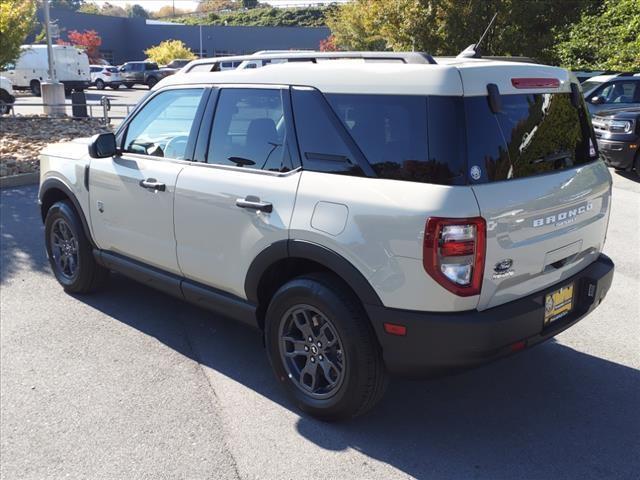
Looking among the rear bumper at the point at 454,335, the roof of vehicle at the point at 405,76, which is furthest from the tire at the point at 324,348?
the roof of vehicle at the point at 405,76

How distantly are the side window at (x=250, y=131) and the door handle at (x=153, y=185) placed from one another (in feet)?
1.32

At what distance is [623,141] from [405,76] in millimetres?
8853

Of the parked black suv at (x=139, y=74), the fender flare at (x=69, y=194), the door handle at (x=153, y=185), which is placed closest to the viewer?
the door handle at (x=153, y=185)

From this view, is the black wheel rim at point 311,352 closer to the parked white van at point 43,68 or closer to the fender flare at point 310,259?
the fender flare at point 310,259

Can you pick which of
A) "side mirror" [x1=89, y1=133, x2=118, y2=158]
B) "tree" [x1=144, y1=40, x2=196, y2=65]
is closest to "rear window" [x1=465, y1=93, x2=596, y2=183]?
"side mirror" [x1=89, y1=133, x2=118, y2=158]

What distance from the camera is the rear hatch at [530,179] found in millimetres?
2828

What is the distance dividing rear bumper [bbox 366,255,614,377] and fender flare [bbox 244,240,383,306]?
0.09 m

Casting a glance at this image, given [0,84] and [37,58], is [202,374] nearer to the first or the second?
[0,84]

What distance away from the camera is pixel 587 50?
20266 millimetres

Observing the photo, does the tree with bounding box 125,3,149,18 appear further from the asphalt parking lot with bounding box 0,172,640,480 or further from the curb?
the asphalt parking lot with bounding box 0,172,640,480

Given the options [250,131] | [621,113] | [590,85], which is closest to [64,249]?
[250,131]

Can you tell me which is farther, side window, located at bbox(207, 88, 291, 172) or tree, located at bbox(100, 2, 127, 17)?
tree, located at bbox(100, 2, 127, 17)

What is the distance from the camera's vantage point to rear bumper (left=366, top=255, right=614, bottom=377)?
2799 mm

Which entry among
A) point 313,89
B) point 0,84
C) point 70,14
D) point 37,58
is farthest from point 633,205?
point 70,14
